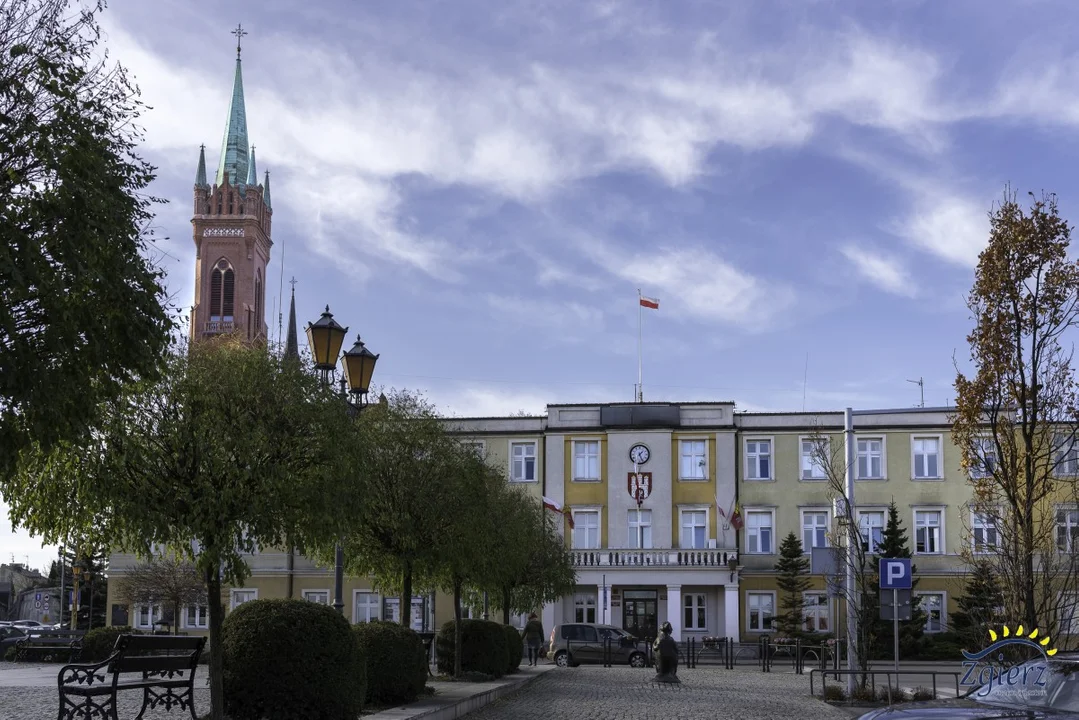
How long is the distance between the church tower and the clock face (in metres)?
57.2

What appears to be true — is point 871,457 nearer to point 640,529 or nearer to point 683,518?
point 683,518

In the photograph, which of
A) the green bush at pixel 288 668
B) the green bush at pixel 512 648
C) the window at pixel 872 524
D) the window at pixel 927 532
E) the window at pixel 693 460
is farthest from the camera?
the window at pixel 693 460

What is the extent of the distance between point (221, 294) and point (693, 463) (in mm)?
62148

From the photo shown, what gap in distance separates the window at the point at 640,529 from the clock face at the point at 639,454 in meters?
2.33

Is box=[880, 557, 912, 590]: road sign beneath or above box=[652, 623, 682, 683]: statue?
above

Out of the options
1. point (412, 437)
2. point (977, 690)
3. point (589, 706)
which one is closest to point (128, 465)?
point (977, 690)

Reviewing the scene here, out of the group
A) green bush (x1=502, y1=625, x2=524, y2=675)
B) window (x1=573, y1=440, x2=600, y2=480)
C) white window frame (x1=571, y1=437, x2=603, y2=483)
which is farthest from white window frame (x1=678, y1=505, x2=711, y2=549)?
green bush (x1=502, y1=625, x2=524, y2=675)

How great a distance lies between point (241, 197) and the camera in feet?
367

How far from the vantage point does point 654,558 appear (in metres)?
56.5

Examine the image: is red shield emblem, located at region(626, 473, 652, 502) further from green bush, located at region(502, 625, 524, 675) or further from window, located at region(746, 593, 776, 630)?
green bush, located at region(502, 625, 524, 675)

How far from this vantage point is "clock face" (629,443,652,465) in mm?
58531

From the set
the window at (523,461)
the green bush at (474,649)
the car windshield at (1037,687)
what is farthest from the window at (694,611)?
the car windshield at (1037,687)

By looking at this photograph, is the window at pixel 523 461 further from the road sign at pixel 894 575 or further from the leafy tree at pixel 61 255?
the leafy tree at pixel 61 255

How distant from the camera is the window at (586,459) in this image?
5931 centimetres
